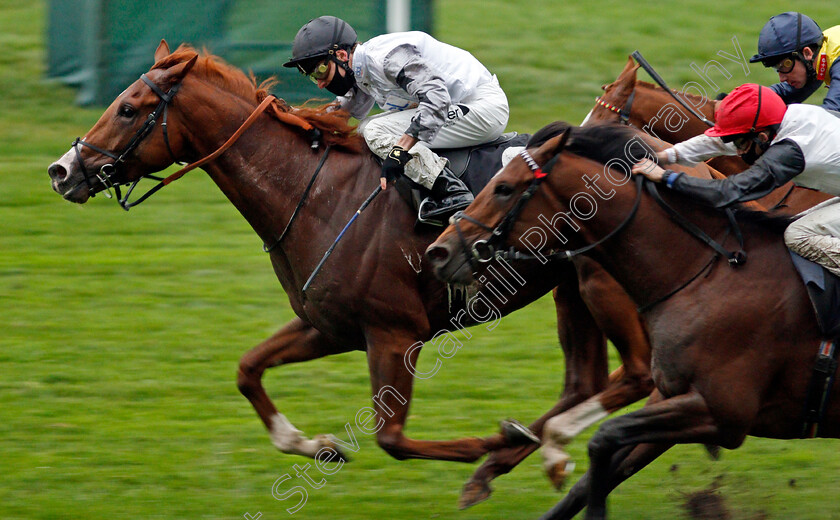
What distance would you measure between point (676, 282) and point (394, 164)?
1.52 meters

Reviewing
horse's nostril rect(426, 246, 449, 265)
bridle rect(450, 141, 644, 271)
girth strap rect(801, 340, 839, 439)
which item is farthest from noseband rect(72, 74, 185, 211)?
girth strap rect(801, 340, 839, 439)

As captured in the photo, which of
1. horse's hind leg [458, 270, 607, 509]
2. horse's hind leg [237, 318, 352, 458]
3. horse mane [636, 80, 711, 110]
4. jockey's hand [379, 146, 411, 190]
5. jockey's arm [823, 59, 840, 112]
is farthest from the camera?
horse mane [636, 80, 711, 110]

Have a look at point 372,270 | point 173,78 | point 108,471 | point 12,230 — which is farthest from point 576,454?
point 12,230

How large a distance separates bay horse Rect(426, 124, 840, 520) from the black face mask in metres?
1.36

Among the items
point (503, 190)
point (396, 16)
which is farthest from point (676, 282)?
point (396, 16)

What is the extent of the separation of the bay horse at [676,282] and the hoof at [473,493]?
1000mm

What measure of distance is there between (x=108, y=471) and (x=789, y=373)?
368cm

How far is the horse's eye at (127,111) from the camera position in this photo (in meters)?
5.65

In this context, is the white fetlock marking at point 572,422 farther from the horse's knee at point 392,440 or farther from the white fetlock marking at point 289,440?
the white fetlock marking at point 289,440

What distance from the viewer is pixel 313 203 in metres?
5.74

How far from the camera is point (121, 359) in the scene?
8047mm

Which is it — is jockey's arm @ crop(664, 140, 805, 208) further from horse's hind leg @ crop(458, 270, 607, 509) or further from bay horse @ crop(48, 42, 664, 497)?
horse's hind leg @ crop(458, 270, 607, 509)

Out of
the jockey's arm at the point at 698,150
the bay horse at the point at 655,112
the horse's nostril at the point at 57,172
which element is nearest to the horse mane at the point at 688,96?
the bay horse at the point at 655,112

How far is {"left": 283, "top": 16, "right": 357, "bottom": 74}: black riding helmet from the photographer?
571 centimetres
